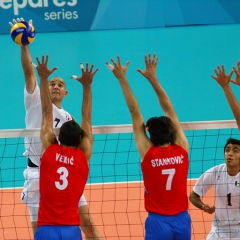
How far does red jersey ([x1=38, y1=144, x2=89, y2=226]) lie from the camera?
5.80m

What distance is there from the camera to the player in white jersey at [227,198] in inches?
267

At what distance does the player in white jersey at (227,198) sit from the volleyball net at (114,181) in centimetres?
39

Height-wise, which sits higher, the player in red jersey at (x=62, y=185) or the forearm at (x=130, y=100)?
the forearm at (x=130, y=100)

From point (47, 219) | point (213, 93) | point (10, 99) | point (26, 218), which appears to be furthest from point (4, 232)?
point (213, 93)

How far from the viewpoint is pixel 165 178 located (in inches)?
234

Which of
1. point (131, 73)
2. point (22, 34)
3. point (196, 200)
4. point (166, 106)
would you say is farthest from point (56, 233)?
point (131, 73)

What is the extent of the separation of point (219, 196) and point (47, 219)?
2160 mm

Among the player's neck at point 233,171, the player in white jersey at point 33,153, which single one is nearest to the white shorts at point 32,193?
the player in white jersey at point 33,153

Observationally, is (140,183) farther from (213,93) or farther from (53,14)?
(53,14)

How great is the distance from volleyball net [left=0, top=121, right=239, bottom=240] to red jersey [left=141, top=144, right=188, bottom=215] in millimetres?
1086

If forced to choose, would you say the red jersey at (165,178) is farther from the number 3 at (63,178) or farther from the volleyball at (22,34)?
the volleyball at (22,34)

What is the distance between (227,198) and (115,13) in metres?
11.7

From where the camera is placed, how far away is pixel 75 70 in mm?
15227

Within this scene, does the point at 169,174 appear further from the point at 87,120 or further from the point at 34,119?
the point at 34,119
